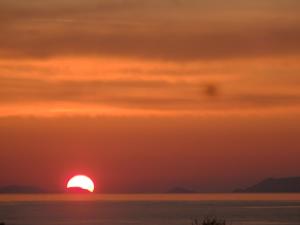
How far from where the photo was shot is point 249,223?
122688 mm

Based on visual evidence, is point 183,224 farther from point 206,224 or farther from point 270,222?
point 206,224

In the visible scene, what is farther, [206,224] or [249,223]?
[249,223]

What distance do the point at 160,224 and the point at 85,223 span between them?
45.6 ft

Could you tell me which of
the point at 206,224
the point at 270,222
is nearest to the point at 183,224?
the point at 270,222

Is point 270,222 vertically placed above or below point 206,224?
above

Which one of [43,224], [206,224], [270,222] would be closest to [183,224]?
[270,222]

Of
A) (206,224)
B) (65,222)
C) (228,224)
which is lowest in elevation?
(206,224)

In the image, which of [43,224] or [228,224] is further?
[43,224]

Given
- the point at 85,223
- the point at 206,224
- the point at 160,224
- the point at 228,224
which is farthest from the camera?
the point at 85,223

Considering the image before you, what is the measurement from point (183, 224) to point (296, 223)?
16035mm

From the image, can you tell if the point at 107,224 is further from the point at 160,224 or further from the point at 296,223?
the point at 296,223

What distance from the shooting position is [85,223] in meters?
132

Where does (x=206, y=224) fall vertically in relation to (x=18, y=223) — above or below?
below

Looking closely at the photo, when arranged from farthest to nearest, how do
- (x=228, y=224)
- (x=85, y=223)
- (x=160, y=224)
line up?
(x=85, y=223)
(x=160, y=224)
(x=228, y=224)
